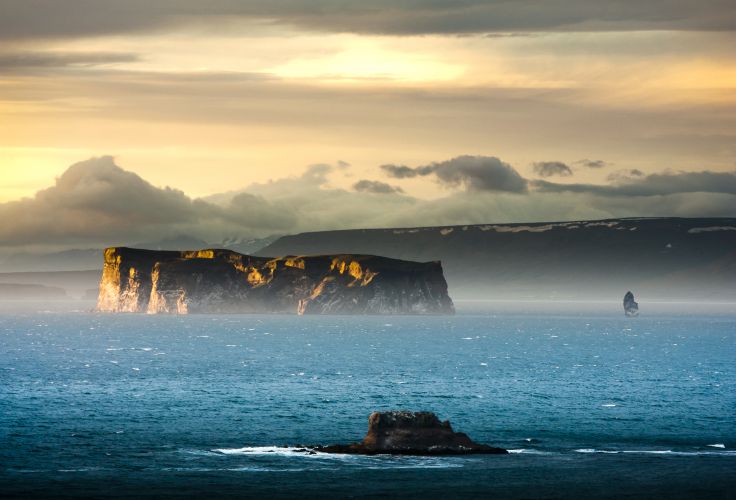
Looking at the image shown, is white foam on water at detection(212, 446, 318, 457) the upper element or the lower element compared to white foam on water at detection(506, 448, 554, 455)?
lower

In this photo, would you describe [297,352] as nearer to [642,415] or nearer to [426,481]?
[642,415]

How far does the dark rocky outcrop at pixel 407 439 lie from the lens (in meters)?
73.9

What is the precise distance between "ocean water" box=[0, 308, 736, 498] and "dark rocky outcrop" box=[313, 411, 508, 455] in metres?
1.69

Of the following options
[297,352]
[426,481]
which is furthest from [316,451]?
[297,352]

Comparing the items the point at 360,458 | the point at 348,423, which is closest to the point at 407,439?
the point at 360,458

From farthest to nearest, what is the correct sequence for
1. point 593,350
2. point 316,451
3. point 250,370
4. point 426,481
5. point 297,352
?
point 593,350, point 297,352, point 250,370, point 316,451, point 426,481

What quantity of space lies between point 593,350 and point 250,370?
7340 centimetres

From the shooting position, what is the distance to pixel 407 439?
74125 millimetres

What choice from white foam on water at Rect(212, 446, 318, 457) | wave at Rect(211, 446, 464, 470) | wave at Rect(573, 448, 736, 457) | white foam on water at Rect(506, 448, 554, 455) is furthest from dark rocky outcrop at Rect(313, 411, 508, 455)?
wave at Rect(573, 448, 736, 457)

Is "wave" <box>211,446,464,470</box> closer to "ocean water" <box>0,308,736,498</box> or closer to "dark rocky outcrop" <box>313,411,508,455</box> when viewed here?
"ocean water" <box>0,308,736,498</box>

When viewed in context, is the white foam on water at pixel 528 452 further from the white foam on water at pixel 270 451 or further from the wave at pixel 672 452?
the white foam on water at pixel 270 451

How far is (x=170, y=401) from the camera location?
348 feet

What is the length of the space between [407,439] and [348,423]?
680 inches

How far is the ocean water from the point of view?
208ft
